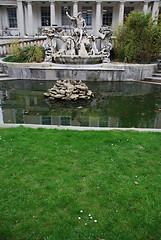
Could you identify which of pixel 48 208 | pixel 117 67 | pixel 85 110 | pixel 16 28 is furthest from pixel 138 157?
pixel 16 28

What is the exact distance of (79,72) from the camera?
1031cm

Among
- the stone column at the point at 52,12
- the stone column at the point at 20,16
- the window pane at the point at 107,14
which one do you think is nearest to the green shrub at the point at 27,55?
the stone column at the point at 20,16

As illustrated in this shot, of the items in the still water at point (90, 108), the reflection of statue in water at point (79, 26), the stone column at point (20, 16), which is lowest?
the still water at point (90, 108)

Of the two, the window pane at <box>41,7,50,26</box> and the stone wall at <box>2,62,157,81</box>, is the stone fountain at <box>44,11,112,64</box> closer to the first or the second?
the stone wall at <box>2,62,157,81</box>

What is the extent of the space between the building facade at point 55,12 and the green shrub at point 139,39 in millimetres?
17005

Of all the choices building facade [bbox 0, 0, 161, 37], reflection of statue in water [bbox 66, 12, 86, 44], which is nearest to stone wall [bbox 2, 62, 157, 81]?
reflection of statue in water [bbox 66, 12, 86, 44]

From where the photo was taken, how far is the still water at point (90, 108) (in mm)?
5320

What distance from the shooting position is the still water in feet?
17.5

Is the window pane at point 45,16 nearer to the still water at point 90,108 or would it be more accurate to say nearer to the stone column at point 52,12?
the stone column at point 52,12

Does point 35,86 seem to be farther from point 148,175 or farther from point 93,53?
point 148,175

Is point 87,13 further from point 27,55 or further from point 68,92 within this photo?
point 68,92

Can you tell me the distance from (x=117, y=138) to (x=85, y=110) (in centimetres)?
212

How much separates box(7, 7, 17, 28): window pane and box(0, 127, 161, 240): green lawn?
A: 30912mm

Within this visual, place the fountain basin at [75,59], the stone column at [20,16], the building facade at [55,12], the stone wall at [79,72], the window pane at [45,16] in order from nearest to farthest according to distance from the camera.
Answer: the stone wall at [79,72] → the fountain basin at [75,59] → the stone column at [20,16] → the building facade at [55,12] → the window pane at [45,16]
